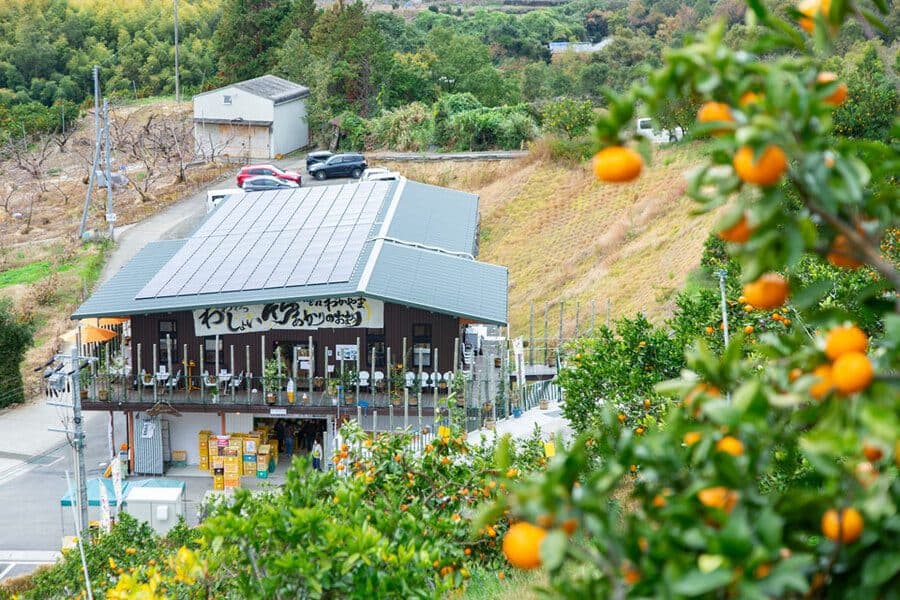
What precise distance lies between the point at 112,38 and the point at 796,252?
8583 cm

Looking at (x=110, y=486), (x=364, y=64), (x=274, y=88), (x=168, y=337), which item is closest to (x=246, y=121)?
(x=274, y=88)

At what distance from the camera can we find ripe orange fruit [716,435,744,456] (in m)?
4.00

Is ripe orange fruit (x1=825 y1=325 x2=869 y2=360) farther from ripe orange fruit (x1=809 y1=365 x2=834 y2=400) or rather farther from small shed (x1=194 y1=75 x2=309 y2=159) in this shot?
small shed (x1=194 y1=75 x2=309 y2=159)

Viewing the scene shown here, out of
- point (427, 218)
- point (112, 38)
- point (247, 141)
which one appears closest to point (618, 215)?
point (427, 218)

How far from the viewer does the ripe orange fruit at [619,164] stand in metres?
3.91

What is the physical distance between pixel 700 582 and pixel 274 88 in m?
53.5

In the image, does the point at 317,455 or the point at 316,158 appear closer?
the point at 317,455

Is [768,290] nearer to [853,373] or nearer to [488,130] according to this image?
[853,373]

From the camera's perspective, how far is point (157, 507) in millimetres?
21594

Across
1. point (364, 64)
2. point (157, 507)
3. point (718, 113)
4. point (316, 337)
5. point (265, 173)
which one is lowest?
point (157, 507)

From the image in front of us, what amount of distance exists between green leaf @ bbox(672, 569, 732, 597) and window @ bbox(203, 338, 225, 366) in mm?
22859

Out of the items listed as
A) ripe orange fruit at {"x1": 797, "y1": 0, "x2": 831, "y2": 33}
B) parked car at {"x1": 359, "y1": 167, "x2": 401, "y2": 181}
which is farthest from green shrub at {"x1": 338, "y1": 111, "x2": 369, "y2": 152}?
ripe orange fruit at {"x1": 797, "y1": 0, "x2": 831, "y2": 33}

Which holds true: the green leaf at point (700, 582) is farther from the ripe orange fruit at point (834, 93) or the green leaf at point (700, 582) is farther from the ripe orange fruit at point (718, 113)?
the ripe orange fruit at point (834, 93)

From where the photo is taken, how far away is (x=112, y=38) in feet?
274
